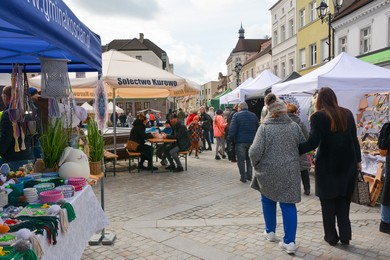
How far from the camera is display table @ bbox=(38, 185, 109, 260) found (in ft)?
7.60

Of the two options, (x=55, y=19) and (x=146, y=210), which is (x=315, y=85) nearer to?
(x=146, y=210)

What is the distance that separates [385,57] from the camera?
15.4 meters

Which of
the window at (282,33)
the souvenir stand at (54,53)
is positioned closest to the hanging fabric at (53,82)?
the souvenir stand at (54,53)

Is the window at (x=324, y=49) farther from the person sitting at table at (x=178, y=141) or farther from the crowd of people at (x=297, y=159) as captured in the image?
the crowd of people at (x=297, y=159)

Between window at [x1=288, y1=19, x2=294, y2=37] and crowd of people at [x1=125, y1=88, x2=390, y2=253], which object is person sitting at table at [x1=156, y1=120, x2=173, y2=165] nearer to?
crowd of people at [x1=125, y1=88, x2=390, y2=253]

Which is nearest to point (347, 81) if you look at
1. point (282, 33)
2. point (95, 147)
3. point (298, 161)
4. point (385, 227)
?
point (385, 227)

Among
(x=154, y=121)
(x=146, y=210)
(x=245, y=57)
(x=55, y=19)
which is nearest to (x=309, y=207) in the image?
(x=146, y=210)

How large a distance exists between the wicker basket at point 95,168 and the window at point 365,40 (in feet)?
57.7

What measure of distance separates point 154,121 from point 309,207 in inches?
836

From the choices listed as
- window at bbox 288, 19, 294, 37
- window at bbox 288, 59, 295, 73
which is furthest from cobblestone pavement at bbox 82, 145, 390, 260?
window at bbox 288, 19, 294, 37

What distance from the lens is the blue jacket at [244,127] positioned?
7.36 metres

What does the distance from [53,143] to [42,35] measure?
55.6 inches

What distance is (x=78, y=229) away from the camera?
2.90 m

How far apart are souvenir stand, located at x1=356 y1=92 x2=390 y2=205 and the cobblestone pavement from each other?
1.67ft
